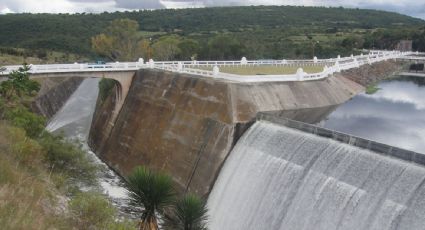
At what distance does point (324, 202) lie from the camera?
68.2 feet

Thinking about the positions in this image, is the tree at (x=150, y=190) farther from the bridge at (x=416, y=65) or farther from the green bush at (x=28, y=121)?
the bridge at (x=416, y=65)

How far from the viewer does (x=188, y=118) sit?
34.0 metres

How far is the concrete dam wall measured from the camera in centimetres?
3059

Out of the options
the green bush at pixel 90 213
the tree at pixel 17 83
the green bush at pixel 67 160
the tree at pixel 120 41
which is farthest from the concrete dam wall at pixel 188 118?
the tree at pixel 120 41

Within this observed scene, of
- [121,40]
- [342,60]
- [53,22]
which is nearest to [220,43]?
[121,40]

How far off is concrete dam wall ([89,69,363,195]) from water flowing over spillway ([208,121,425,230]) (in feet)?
6.34

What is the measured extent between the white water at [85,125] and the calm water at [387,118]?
16.0 metres

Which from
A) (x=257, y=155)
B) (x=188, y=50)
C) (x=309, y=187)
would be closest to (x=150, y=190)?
(x=309, y=187)

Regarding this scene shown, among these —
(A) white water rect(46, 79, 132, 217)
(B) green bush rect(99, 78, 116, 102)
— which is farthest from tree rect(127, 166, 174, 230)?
(B) green bush rect(99, 78, 116, 102)

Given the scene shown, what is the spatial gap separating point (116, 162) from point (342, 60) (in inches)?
1634

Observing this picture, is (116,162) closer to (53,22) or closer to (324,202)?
(324,202)

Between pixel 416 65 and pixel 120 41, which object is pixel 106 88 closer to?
pixel 120 41

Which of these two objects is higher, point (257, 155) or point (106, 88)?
point (257, 155)

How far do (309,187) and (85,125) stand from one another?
128 ft
